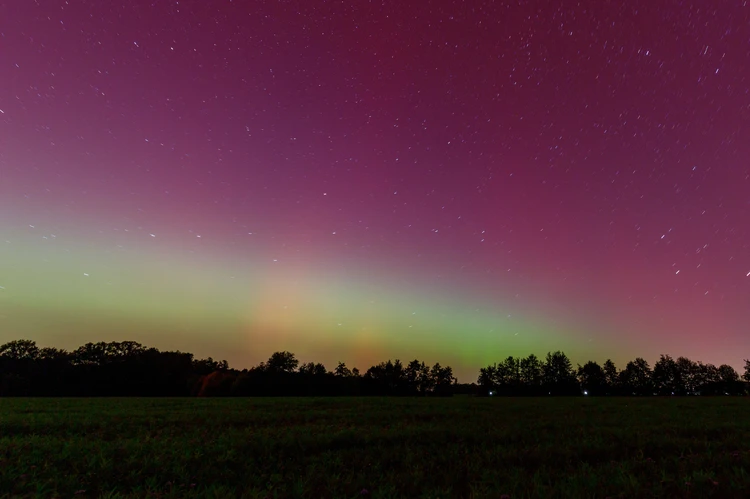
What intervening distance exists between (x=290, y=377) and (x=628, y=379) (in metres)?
109

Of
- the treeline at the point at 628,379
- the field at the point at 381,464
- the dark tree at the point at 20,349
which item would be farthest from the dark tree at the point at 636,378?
the dark tree at the point at 20,349

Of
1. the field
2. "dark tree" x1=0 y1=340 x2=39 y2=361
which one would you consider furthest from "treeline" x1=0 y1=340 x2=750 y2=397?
the field

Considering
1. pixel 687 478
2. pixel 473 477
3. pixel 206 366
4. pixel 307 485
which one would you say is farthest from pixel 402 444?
pixel 206 366

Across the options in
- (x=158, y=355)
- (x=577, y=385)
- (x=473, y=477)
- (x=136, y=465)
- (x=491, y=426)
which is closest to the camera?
(x=473, y=477)

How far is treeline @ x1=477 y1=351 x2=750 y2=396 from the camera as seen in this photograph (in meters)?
114

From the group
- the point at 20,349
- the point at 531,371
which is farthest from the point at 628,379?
the point at 20,349

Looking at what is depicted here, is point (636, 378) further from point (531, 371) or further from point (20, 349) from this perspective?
point (20, 349)

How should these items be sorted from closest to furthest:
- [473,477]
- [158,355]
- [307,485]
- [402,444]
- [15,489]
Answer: [15,489] < [307,485] < [473,477] < [402,444] < [158,355]

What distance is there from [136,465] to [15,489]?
1.38 meters

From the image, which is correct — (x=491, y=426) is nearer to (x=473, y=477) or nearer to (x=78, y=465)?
(x=473, y=477)

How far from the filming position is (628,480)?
4852mm

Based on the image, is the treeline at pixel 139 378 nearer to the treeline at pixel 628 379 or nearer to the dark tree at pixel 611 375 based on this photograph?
the treeline at pixel 628 379

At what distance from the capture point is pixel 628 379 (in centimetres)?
11900

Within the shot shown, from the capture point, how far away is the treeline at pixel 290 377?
70.2 m
